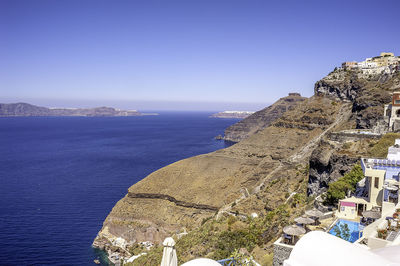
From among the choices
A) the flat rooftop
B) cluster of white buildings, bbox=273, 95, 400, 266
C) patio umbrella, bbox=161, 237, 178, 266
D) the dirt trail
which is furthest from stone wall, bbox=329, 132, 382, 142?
patio umbrella, bbox=161, 237, 178, 266

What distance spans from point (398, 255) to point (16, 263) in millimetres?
37884

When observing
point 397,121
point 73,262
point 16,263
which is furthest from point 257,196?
point 16,263

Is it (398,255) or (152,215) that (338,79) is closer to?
(152,215)

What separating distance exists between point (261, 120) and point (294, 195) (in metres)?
126

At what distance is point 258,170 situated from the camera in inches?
2148

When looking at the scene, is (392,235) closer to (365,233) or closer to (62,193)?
(365,233)

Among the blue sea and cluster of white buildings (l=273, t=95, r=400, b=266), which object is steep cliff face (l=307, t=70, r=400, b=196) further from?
the blue sea

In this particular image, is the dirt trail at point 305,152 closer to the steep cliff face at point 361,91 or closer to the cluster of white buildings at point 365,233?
the steep cliff face at point 361,91

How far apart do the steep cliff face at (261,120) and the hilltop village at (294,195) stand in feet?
263

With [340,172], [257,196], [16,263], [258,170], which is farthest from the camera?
[258,170]

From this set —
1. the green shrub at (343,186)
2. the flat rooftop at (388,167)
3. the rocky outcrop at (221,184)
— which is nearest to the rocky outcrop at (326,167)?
the green shrub at (343,186)

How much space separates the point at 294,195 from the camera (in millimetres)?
34188

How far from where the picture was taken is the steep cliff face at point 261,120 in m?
148

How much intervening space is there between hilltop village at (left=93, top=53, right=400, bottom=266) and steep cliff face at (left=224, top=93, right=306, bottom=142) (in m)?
80.0
